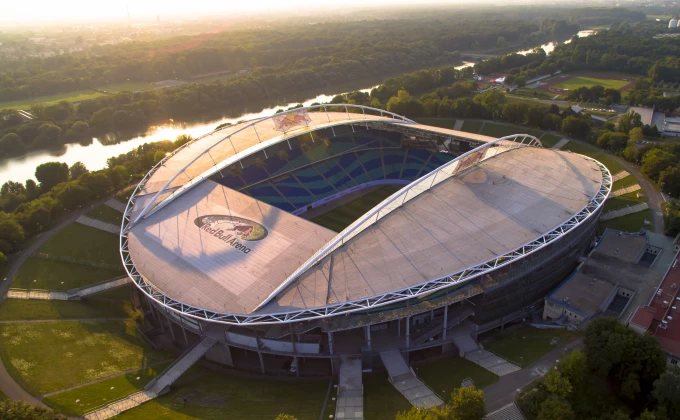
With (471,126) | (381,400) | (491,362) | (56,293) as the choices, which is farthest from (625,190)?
(56,293)

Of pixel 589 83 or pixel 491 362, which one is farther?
pixel 589 83

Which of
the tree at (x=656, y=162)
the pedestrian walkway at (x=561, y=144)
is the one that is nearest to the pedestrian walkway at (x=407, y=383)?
the tree at (x=656, y=162)

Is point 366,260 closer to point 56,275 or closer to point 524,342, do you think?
point 524,342

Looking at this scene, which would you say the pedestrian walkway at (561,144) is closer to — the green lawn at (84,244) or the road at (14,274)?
the green lawn at (84,244)

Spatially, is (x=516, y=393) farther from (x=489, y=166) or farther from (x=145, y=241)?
(x=145, y=241)

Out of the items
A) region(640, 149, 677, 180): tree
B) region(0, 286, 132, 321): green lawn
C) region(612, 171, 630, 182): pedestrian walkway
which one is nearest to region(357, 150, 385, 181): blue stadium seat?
region(612, 171, 630, 182): pedestrian walkway

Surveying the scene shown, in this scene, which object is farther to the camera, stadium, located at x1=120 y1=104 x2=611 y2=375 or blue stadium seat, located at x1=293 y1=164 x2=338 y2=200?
→ blue stadium seat, located at x1=293 y1=164 x2=338 y2=200

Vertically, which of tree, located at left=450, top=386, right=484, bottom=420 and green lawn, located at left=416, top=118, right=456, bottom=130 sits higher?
tree, located at left=450, top=386, right=484, bottom=420

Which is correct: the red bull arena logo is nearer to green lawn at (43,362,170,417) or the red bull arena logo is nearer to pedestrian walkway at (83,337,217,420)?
pedestrian walkway at (83,337,217,420)
